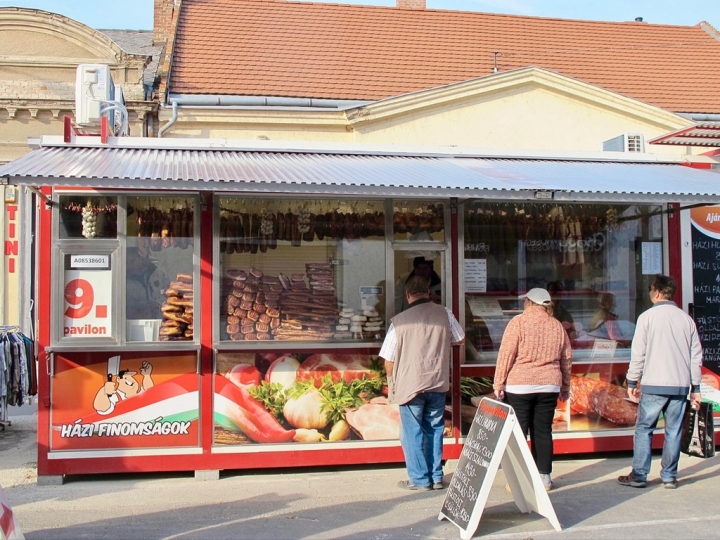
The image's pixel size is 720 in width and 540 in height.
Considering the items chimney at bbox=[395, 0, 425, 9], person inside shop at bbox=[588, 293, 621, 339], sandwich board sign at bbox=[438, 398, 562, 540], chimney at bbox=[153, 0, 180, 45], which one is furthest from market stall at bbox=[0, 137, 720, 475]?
chimney at bbox=[395, 0, 425, 9]

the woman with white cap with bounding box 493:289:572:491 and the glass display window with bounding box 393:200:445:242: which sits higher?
the glass display window with bounding box 393:200:445:242

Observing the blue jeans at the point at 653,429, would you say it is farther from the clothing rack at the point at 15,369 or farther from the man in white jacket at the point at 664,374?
the clothing rack at the point at 15,369

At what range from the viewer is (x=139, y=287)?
6.32 m

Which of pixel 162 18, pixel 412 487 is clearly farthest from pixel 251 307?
pixel 162 18

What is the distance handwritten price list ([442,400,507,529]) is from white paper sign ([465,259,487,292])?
1.90 m

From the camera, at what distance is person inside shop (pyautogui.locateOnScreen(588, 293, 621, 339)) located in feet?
24.3

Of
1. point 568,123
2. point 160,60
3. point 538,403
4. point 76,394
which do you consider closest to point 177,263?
point 76,394

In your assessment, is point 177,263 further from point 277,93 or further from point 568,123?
point 568,123

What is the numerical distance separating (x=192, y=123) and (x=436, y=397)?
8.93 meters

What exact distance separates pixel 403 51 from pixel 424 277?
34.1 feet

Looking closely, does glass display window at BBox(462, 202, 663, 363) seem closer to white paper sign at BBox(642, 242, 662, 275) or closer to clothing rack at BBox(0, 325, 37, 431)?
white paper sign at BBox(642, 242, 662, 275)

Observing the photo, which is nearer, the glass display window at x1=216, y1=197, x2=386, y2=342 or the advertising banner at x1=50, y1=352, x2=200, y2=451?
the advertising banner at x1=50, y1=352, x2=200, y2=451

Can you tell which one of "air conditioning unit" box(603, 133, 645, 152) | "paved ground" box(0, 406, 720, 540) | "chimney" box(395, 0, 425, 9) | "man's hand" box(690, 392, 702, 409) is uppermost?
"chimney" box(395, 0, 425, 9)

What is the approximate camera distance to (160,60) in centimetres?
1437
